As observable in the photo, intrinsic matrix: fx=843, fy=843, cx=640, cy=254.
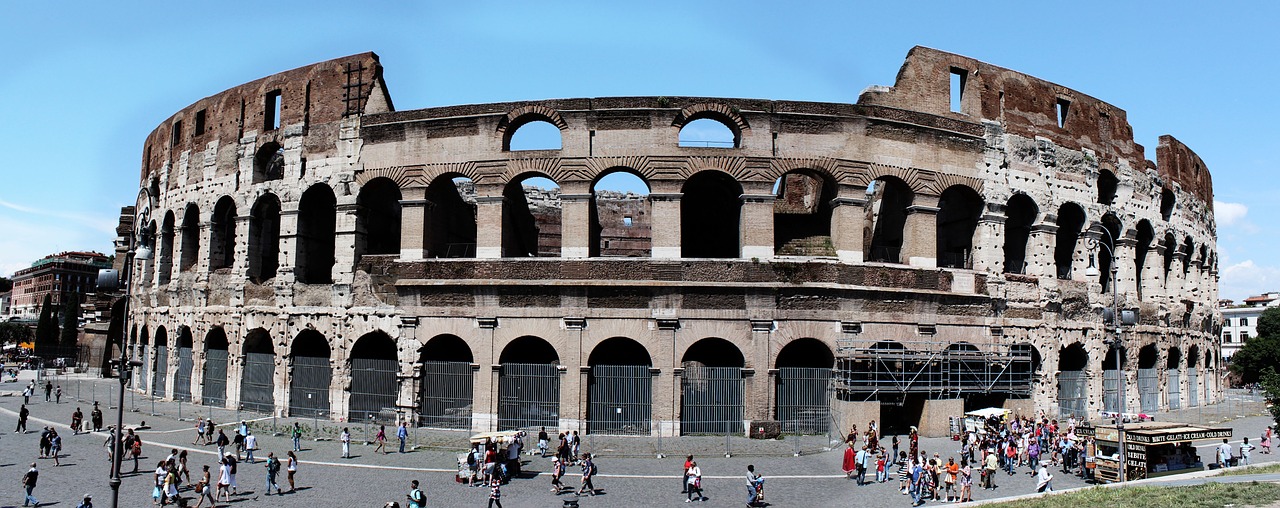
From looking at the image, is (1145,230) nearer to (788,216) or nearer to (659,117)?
(788,216)

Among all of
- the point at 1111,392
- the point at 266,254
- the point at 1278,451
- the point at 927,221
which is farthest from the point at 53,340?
the point at 1278,451

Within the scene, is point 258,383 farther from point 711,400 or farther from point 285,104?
point 711,400

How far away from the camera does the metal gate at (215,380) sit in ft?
98.3

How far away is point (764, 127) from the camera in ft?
84.2

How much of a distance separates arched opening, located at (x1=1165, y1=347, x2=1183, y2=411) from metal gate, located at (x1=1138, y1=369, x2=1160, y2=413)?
6.26ft

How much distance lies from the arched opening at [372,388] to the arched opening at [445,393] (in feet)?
3.32

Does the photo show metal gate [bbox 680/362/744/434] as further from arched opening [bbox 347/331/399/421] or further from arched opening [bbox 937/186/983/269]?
arched opening [bbox 937/186/983/269]

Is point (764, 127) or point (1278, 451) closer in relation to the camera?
point (1278, 451)

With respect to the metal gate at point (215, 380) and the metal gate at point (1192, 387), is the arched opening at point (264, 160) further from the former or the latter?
the metal gate at point (1192, 387)

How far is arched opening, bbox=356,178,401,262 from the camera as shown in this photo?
2753 cm

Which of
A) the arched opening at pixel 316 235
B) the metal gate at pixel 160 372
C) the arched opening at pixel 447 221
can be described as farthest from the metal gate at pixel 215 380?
the arched opening at pixel 447 221

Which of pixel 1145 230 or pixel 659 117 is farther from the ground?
pixel 659 117

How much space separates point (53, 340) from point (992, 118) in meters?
68.8

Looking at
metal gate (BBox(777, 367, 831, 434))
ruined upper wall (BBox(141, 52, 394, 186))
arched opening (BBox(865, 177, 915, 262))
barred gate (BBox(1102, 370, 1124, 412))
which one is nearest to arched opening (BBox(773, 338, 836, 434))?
metal gate (BBox(777, 367, 831, 434))
